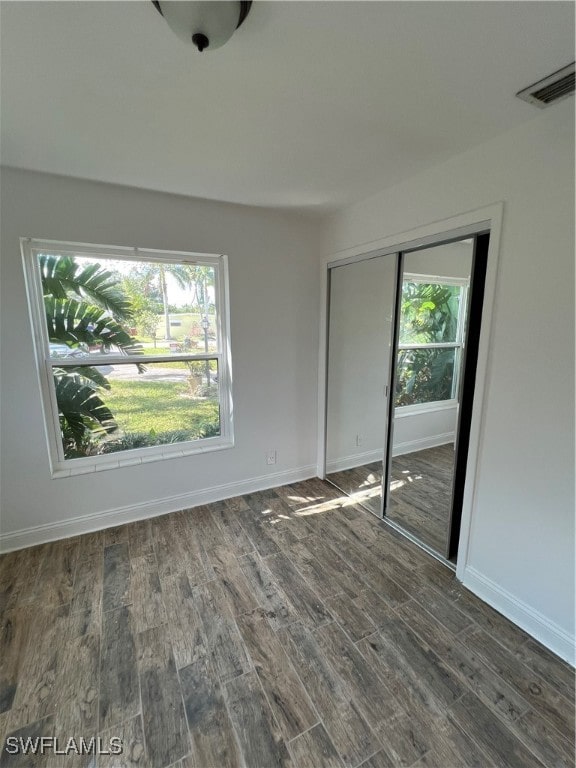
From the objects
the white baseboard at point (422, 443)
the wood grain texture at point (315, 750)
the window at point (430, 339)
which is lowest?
the wood grain texture at point (315, 750)

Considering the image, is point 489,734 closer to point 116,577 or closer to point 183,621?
point 183,621

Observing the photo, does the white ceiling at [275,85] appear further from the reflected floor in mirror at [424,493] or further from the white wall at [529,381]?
the reflected floor in mirror at [424,493]

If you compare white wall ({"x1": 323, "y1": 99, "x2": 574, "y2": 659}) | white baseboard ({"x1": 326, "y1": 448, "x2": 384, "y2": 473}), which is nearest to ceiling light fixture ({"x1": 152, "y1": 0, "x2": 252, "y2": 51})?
white wall ({"x1": 323, "y1": 99, "x2": 574, "y2": 659})

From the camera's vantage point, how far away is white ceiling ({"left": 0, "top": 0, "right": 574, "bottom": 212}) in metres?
1.00

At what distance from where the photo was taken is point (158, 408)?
2.67 metres

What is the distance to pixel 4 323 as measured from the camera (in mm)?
2061

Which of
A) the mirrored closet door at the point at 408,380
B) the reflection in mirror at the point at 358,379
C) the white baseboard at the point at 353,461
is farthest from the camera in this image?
the white baseboard at the point at 353,461

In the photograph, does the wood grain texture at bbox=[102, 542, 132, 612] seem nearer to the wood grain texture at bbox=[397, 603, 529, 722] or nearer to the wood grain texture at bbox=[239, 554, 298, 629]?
the wood grain texture at bbox=[239, 554, 298, 629]

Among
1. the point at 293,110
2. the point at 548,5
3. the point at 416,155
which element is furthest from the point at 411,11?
the point at 416,155

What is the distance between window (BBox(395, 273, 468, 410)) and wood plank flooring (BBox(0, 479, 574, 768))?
111cm

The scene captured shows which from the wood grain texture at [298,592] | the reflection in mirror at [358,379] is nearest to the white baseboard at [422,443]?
the reflection in mirror at [358,379]

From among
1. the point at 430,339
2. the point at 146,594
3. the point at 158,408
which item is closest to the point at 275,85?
the point at 430,339

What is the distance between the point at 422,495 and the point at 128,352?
2.54 metres

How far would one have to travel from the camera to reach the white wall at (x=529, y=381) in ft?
4.72
